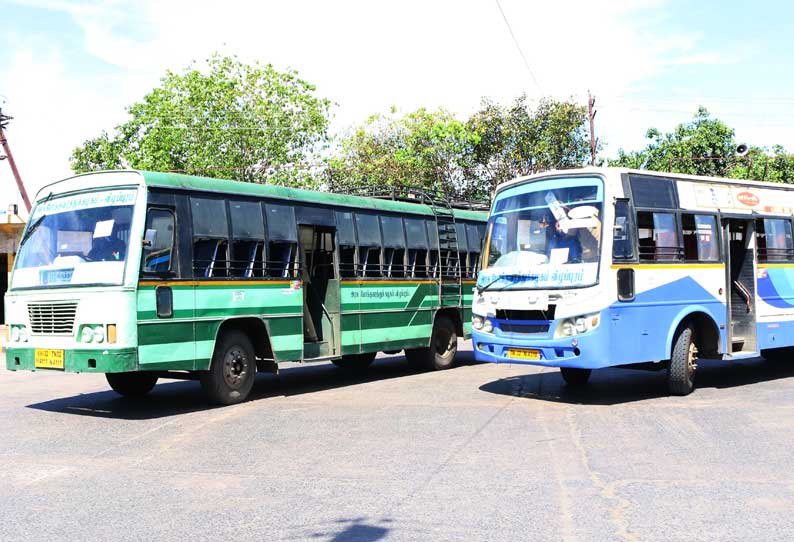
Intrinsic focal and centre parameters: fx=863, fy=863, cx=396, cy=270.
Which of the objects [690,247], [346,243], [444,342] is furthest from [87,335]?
[690,247]

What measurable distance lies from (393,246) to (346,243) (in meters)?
1.31

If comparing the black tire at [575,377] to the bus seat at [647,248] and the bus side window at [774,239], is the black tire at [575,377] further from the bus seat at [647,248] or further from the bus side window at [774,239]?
the bus side window at [774,239]

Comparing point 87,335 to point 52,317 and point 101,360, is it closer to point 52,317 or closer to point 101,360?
point 101,360

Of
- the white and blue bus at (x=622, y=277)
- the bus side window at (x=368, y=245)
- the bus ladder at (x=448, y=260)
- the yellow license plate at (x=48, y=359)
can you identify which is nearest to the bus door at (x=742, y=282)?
the white and blue bus at (x=622, y=277)

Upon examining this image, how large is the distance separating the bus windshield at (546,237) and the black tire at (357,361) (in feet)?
16.4

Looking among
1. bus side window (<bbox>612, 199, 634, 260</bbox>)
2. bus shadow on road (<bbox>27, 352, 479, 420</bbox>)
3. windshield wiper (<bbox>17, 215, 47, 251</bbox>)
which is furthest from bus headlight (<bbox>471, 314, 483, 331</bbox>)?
windshield wiper (<bbox>17, 215, 47, 251</bbox>)

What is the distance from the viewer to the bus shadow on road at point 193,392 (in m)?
10.8

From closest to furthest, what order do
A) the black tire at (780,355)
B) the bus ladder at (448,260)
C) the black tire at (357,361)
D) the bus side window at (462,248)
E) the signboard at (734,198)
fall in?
1. the signboard at (734,198)
2. the black tire at (780,355)
3. the bus ladder at (448,260)
4. the black tire at (357,361)
5. the bus side window at (462,248)

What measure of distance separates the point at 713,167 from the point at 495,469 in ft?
119

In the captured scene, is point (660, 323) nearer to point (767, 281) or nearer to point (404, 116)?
point (767, 281)

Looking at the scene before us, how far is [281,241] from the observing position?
1216 cm

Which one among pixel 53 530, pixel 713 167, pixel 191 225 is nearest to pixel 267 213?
pixel 191 225

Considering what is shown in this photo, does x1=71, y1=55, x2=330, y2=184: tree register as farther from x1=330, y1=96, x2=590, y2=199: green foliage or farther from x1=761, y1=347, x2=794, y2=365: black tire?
x1=761, y1=347, x2=794, y2=365: black tire

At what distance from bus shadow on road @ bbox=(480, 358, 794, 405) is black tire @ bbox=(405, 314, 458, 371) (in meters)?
2.08
